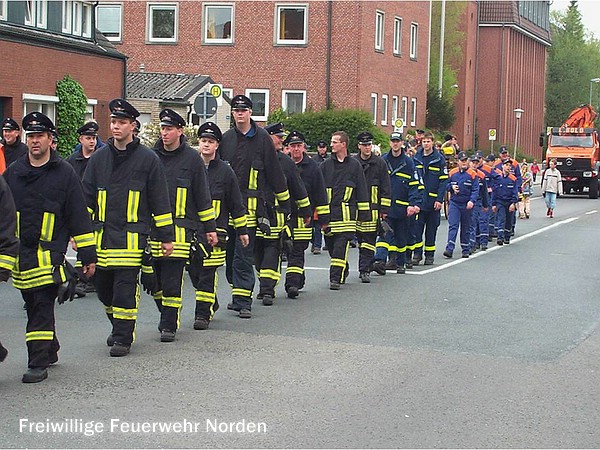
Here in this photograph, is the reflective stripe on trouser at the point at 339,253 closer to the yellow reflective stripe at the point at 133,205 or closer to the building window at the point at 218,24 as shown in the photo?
the yellow reflective stripe at the point at 133,205

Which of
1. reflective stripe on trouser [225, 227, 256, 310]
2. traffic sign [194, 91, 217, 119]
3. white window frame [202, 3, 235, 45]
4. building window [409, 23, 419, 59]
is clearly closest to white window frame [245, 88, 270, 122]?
white window frame [202, 3, 235, 45]

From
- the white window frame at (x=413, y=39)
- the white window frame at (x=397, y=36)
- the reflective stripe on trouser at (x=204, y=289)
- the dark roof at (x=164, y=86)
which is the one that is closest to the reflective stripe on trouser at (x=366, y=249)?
the reflective stripe on trouser at (x=204, y=289)

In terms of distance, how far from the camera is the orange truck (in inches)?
2012

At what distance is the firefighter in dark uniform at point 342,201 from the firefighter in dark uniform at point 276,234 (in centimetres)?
161

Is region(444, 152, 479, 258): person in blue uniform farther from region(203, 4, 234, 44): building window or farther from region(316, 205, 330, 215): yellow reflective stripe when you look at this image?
region(203, 4, 234, 44): building window

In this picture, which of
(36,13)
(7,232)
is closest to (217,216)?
(7,232)

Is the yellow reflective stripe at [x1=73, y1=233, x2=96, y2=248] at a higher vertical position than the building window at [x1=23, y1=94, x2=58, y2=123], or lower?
lower

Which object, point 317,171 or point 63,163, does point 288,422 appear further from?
point 317,171

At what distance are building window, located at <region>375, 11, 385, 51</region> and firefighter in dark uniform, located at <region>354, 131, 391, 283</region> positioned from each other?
34576 mm

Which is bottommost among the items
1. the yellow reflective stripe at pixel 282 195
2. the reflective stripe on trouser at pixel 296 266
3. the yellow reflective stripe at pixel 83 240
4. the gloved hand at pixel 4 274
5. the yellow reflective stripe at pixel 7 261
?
the reflective stripe on trouser at pixel 296 266

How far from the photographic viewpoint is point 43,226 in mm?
8805

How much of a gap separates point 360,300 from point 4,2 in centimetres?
1575

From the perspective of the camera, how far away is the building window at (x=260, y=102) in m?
49.4

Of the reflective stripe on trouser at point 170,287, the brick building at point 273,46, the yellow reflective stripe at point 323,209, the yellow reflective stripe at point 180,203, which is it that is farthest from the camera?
the brick building at point 273,46
